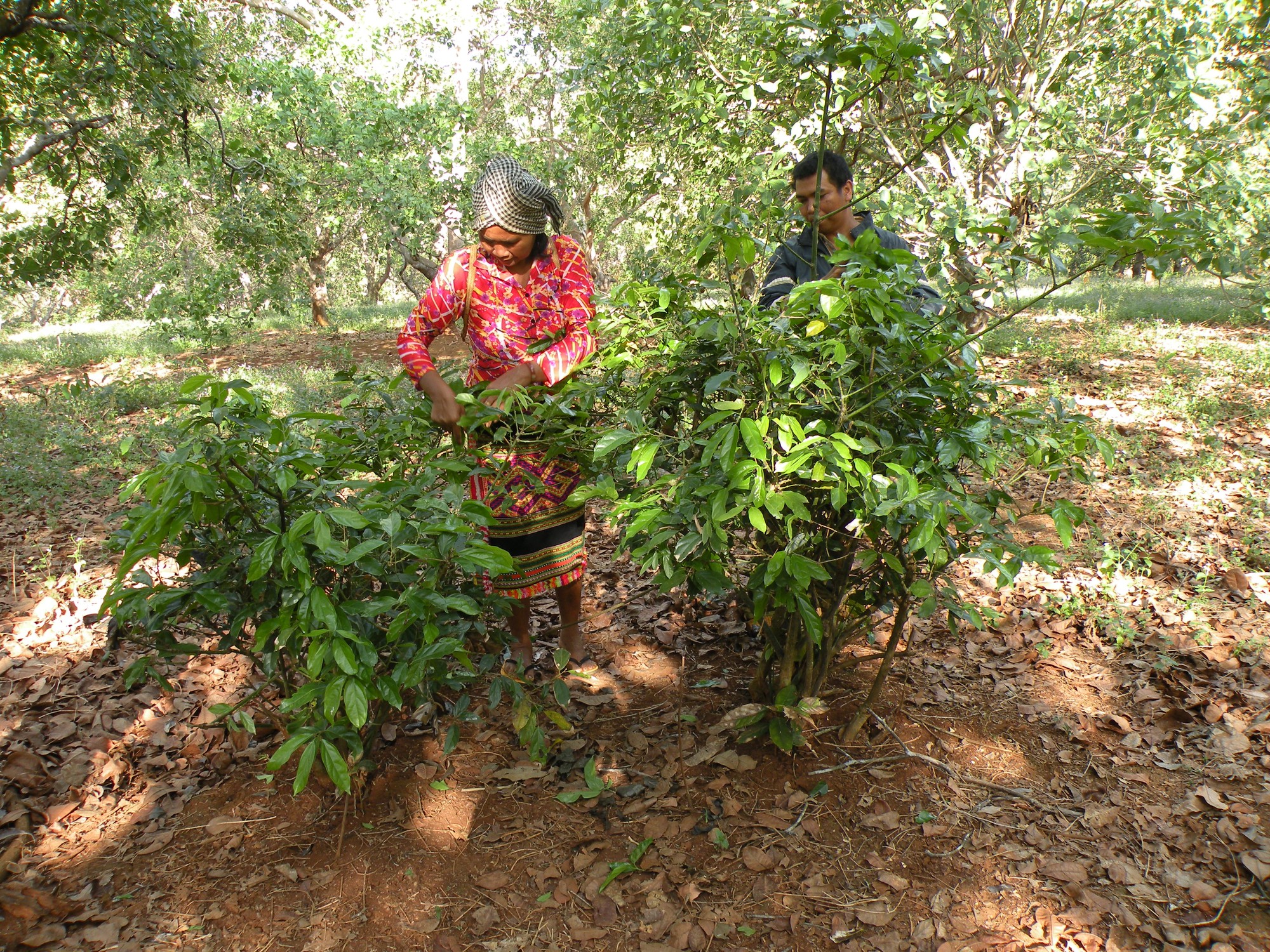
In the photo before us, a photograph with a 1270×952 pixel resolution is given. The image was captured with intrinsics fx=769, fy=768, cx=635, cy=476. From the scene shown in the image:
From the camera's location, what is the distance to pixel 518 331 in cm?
272

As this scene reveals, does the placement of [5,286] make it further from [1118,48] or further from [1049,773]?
[1118,48]

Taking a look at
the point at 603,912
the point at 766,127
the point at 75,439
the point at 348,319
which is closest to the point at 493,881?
the point at 603,912

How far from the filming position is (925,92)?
4.07 metres

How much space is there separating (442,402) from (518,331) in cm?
38

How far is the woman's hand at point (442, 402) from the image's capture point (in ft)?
8.39

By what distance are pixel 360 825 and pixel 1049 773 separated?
84.1 inches

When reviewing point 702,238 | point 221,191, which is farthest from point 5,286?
point 702,238

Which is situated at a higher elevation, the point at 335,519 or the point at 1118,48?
the point at 1118,48

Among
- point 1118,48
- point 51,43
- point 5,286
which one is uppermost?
point 51,43

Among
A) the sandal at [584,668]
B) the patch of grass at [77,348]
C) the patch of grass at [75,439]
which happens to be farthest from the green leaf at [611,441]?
the patch of grass at [77,348]

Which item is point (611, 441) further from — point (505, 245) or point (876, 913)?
point (876, 913)

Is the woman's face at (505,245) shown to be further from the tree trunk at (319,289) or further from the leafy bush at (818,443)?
the tree trunk at (319,289)

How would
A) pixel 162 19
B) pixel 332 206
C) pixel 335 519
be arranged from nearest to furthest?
pixel 335 519 → pixel 162 19 → pixel 332 206

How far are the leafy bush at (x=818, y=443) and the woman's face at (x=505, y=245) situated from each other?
0.57 metres
